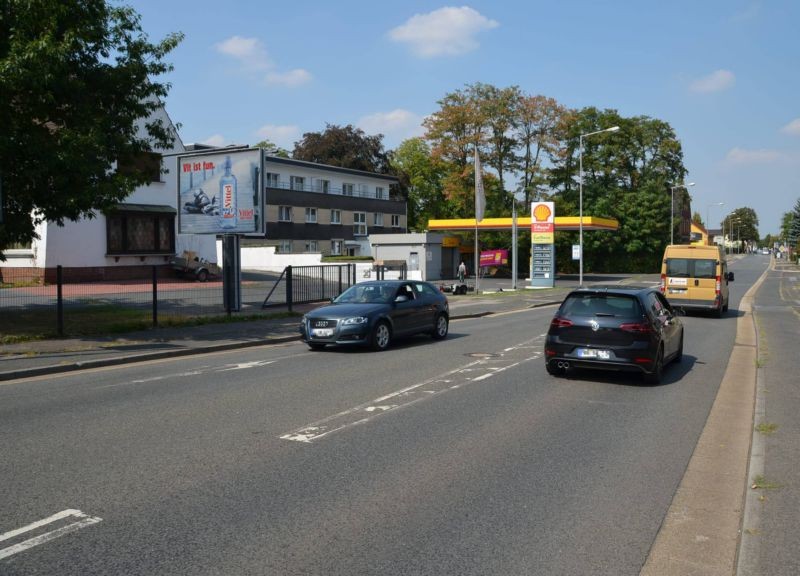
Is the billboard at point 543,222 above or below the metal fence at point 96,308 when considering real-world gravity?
above

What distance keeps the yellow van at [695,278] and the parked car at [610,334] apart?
13473mm

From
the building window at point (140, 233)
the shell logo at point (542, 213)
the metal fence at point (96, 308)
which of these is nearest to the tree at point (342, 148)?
the shell logo at point (542, 213)

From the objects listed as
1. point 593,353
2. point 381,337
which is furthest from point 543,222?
point 593,353

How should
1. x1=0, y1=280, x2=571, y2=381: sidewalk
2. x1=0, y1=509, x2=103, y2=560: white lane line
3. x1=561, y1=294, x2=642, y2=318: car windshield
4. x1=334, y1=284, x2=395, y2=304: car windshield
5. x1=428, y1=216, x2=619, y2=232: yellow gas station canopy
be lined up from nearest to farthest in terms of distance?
1. x1=0, y1=509, x2=103, y2=560: white lane line
2. x1=561, y1=294, x2=642, y2=318: car windshield
3. x1=0, y1=280, x2=571, y2=381: sidewalk
4. x1=334, y1=284, x2=395, y2=304: car windshield
5. x1=428, y1=216, x2=619, y2=232: yellow gas station canopy

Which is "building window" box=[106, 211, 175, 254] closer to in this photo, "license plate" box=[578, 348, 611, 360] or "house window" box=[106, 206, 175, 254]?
"house window" box=[106, 206, 175, 254]

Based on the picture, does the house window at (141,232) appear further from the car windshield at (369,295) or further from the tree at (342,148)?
the tree at (342,148)

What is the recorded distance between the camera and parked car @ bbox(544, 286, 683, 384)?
34.9 feet

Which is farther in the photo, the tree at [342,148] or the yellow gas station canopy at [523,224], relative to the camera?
the tree at [342,148]

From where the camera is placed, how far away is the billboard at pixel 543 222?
46.8m

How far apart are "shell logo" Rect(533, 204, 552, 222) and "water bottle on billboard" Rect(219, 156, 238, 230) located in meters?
28.4

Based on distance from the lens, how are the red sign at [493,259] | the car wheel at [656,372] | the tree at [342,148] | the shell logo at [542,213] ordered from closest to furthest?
the car wheel at [656,372] < the shell logo at [542,213] < the red sign at [493,259] < the tree at [342,148]

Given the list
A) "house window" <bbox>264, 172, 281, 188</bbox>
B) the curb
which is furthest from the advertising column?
the curb

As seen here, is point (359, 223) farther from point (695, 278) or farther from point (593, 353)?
point (593, 353)

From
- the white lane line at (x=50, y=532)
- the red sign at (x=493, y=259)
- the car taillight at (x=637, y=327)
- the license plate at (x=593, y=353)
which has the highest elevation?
the red sign at (x=493, y=259)
